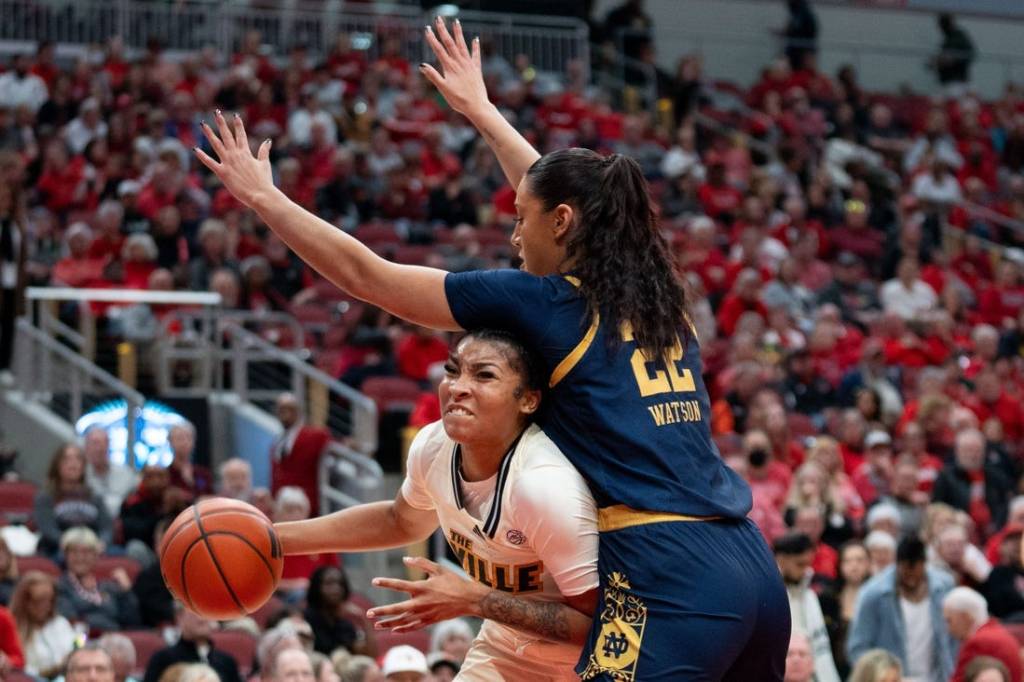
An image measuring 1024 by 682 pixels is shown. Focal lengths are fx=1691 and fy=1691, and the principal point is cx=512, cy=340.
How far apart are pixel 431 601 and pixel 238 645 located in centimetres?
494

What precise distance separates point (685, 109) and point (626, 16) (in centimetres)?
178

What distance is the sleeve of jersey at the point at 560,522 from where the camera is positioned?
4.02 metres

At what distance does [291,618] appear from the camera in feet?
28.8

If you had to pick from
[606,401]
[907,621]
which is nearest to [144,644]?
[907,621]

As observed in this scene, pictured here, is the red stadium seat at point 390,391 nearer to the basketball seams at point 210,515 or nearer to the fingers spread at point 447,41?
the fingers spread at point 447,41

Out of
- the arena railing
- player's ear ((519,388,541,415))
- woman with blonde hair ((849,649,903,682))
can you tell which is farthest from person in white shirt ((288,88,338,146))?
player's ear ((519,388,541,415))

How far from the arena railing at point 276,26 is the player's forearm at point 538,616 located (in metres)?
14.1

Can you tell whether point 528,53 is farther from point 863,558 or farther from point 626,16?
point 863,558

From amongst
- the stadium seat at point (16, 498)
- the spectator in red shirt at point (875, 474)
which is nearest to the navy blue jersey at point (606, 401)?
the stadium seat at point (16, 498)

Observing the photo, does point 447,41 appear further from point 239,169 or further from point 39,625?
point 39,625

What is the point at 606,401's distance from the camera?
160 inches

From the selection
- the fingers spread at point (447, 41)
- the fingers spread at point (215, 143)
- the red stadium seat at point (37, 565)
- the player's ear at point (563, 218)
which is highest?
the fingers spread at point (447, 41)

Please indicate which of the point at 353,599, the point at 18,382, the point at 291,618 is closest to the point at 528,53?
the point at 18,382

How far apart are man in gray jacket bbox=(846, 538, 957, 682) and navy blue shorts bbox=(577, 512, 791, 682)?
540 cm
